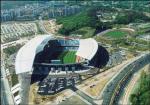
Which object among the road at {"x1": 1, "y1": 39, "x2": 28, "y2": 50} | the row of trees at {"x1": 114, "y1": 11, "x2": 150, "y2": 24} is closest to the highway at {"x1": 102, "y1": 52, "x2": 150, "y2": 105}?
the row of trees at {"x1": 114, "y1": 11, "x2": 150, "y2": 24}

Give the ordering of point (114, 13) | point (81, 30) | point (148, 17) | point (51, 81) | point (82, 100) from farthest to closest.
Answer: point (114, 13) < point (148, 17) < point (81, 30) < point (51, 81) < point (82, 100)

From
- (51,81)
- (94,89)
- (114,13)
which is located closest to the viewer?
(94,89)

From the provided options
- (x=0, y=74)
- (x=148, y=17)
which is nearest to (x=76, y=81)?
(x=0, y=74)

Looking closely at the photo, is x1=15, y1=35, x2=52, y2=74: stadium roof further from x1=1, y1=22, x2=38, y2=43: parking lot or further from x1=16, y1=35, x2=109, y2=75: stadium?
x1=1, y1=22, x2=38, y2=43: parking lot

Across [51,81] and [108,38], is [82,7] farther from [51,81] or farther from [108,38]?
[51,81]

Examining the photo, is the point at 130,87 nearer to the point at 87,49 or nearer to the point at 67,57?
the point at 87,49

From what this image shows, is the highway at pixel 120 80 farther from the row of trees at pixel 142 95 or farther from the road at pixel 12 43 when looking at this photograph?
the road at pixel 12 43

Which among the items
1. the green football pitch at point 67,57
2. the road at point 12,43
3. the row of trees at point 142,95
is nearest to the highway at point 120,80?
the row of trees at point 142,95
